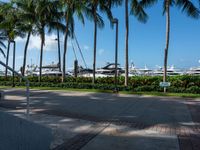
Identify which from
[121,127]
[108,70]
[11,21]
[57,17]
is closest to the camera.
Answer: [121,127]

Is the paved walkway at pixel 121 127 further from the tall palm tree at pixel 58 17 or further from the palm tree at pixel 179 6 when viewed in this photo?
the tall palm tree at pixel 58 17

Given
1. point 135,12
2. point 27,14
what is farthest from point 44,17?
point 135,12

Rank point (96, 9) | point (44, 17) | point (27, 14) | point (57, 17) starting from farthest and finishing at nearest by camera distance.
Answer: point (57, 17), point (44, 17), point (27, 14), point (96, 9)

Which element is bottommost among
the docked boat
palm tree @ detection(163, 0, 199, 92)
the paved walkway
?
the paved walkway

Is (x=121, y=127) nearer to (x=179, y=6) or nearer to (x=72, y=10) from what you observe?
(x=179, y=6)

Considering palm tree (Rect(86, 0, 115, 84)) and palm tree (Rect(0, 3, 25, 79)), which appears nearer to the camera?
palm tree (Rect(86, 0, 115, 84))

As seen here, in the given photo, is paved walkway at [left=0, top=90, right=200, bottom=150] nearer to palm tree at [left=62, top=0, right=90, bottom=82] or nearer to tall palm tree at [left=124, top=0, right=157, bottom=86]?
tall palm tree at [left=124, top=0, right=157, bottom=86]

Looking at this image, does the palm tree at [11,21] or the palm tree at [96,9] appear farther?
the palm tree at [11,21]

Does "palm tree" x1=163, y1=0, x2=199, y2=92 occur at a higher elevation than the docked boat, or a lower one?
higher

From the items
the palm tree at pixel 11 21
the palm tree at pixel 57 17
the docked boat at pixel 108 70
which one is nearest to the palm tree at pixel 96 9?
the palm tree at pixel 57 17

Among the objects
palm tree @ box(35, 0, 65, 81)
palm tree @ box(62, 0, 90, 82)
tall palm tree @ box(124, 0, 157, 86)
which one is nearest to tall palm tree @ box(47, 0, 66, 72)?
palm tree @ box(35, 0, 65, 81)

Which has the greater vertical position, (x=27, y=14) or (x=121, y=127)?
(x=27, y=14)

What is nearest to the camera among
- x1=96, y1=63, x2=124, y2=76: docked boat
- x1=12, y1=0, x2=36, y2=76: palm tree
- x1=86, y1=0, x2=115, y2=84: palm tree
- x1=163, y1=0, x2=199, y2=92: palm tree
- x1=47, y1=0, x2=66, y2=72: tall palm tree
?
x1=163, y1=0, x2=199, y2=92: palm tree

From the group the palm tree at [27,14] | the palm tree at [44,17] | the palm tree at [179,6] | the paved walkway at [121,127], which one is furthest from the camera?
the palm tree at [27,14]
